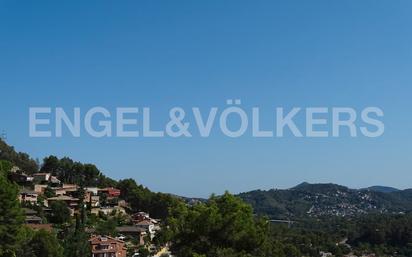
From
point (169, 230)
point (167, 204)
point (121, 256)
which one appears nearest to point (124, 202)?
point (167, 204)

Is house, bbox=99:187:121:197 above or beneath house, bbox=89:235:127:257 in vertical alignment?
above

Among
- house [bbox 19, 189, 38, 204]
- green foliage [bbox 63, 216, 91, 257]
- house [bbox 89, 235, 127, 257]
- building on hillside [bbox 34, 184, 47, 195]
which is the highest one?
building on hillside [bbox 34, 184, 47, 195]

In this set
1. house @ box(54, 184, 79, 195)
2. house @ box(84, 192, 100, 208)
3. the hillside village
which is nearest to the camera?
the hillside village

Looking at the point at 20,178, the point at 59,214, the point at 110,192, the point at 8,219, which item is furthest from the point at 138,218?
the point at 8,219

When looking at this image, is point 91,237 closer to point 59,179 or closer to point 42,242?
point 42,242

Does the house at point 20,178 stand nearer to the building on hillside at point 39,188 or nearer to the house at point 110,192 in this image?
the building on hillside at point 39,188

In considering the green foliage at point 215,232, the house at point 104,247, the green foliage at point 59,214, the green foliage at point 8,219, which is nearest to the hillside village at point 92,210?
the house at point 104,247

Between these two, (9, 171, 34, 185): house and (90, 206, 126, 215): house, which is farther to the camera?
(9, 171, 34, 185): house

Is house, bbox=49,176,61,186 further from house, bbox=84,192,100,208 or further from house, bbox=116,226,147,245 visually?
house, bbox=116,226,147,245

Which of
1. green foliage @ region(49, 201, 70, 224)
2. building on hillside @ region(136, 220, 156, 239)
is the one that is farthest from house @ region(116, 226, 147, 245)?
green foliage @ region(49, 201, 70, 224)
